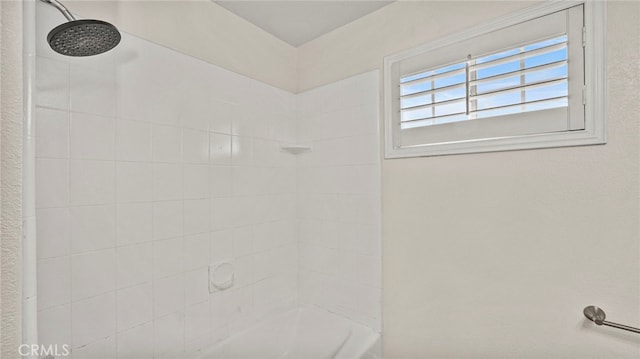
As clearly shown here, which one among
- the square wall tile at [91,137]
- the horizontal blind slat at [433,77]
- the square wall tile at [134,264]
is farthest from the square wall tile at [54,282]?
the horizontal blind slat at [433,77]

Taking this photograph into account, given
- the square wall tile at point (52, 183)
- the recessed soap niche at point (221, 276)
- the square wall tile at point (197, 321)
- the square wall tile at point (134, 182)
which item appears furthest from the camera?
the recessed soap niche at point (221, 276)

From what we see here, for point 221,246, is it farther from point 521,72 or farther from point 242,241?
point 521,72

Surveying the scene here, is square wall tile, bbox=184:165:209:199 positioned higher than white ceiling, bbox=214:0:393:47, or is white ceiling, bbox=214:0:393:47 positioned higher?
white ceiling, bbox=214:0:393:47

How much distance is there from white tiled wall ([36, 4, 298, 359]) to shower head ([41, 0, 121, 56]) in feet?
0.57

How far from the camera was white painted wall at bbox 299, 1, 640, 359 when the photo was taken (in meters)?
1.02

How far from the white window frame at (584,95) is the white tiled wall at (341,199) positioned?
0.36 metres

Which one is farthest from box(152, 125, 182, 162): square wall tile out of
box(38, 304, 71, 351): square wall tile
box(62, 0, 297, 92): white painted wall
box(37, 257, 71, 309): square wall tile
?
box(38, 304, 71, 351): square wall tile

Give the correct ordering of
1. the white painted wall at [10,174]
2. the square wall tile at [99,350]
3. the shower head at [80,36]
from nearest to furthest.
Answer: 1. the white painted wall at [10,174]
2. the shower head at [80,36]
3. the square wall tile at [99,350]

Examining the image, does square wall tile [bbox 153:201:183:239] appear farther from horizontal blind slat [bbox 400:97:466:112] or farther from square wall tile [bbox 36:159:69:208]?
horizontal blind slat [bbox 400:97:466:112]

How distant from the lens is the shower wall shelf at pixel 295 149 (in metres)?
1.89

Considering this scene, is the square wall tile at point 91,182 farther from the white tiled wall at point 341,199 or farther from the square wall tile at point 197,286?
the white tiled wall at point 341,199

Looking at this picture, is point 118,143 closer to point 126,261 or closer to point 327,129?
point 126,261

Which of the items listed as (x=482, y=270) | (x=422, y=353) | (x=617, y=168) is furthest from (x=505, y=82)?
(x=422, y=353)

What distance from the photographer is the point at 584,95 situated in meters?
1.08
